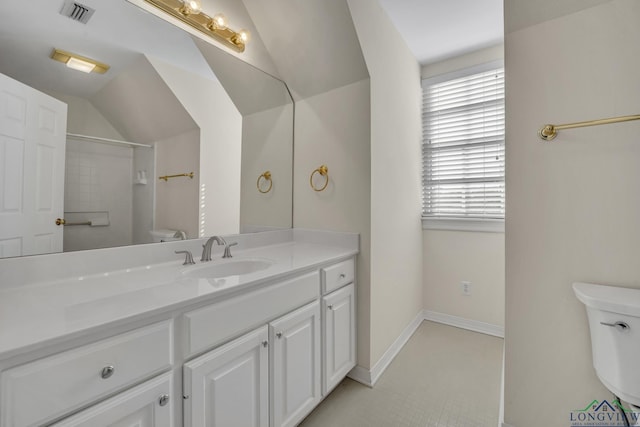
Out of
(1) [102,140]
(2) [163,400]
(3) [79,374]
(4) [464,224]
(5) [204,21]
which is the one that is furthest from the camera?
(4) [464,224]

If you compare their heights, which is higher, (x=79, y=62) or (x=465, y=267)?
(x=79, y=62)

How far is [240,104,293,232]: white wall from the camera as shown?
75.2 inches

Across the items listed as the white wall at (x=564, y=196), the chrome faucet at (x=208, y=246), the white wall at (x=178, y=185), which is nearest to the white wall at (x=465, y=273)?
the white wall at (x=564, y=196)

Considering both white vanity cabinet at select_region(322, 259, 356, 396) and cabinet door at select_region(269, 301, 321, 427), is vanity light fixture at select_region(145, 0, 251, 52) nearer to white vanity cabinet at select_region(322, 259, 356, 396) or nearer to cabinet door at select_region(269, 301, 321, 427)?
white vanity cabinet at select_region(322, 259, 356, 396)

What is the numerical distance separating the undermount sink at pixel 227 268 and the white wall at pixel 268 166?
1.21 ft

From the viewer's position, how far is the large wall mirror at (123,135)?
1.04m

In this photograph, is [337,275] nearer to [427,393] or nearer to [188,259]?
[188,259]

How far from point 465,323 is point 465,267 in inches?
20.4

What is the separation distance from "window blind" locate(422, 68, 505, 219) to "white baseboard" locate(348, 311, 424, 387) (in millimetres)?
1154

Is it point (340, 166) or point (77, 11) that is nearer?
point (77, 11)

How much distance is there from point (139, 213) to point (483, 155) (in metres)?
2.64

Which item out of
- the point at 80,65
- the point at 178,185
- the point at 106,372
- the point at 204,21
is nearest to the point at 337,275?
the point at 178,185

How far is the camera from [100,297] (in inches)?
35.2

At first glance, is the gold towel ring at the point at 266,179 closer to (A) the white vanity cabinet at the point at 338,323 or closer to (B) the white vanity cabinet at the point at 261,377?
(A) the white vanity cabinet at the point at 338,323
